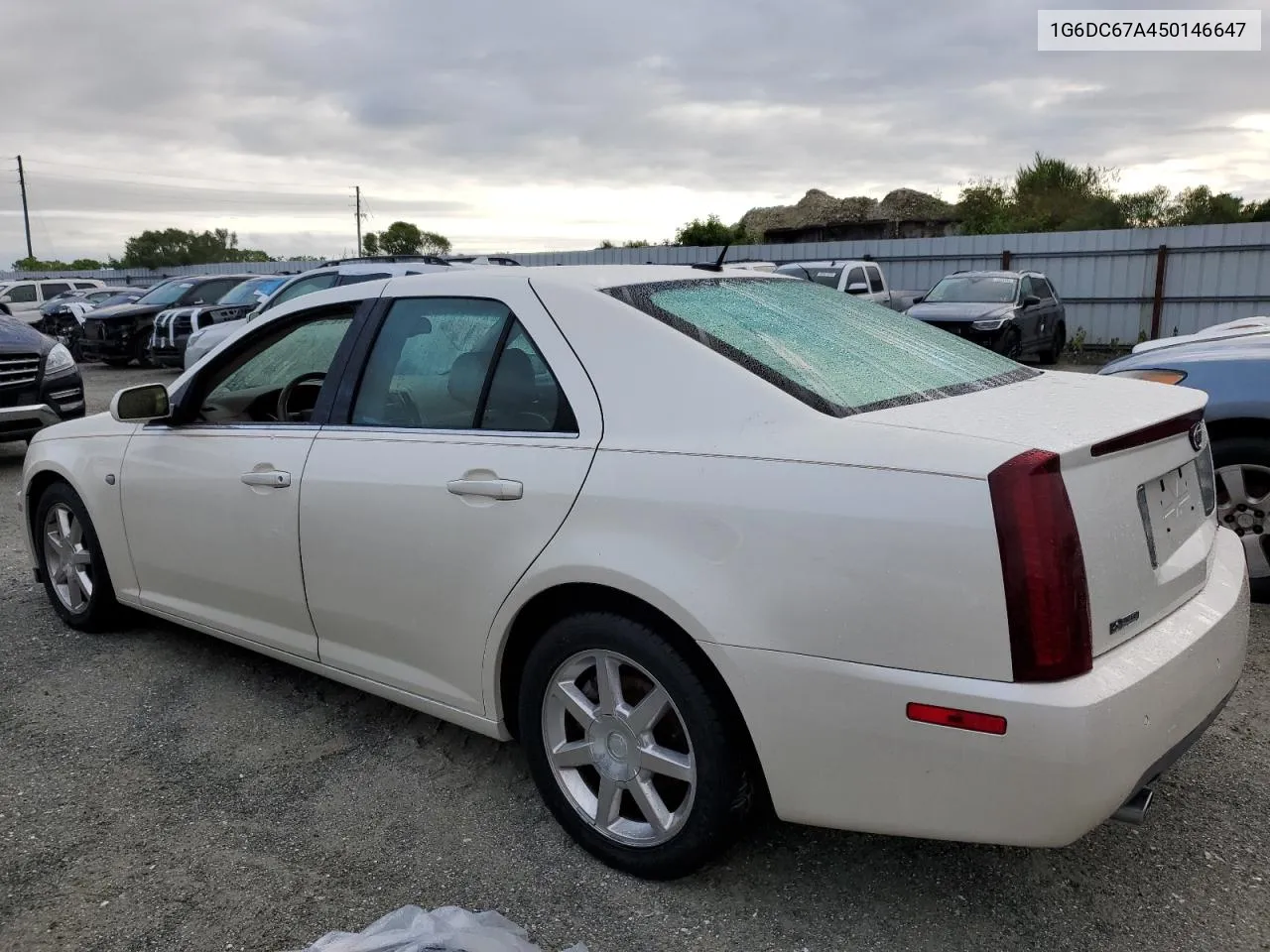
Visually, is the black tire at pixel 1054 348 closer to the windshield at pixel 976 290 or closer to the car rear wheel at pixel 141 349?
the windshield at pixel 976 290

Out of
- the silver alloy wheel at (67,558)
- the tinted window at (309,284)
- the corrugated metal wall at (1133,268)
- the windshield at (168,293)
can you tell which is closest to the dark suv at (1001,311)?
the corrugated metal wall at (1133,268)

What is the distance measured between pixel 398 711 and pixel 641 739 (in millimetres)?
1542

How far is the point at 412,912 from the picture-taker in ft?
7.66

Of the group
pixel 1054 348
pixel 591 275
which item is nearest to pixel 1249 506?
pixel 591 275

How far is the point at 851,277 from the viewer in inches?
657

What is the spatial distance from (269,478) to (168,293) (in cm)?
1865

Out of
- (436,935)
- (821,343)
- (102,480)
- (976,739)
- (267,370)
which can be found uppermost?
(821,343)

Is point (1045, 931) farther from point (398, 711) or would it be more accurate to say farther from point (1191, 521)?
point (398, 711)

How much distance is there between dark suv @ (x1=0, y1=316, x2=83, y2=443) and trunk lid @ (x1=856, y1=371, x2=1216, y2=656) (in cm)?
865

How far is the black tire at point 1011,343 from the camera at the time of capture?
14.6m

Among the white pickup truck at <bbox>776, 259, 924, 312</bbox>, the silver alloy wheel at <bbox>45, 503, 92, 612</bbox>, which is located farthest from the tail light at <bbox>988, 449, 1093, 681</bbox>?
the white pickup truck at <bbox>776, 259, 924, 312</bbox>

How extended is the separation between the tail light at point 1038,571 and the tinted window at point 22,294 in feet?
99.3

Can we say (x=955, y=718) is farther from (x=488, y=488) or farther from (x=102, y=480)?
(x=102, y=480)

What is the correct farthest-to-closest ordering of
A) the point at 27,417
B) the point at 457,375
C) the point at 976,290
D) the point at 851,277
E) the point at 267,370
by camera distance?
1. the point at 851,277
2. the point at 976,290
3. the point at 27,417
4. the point at 267,370
5. the point at 457,375
